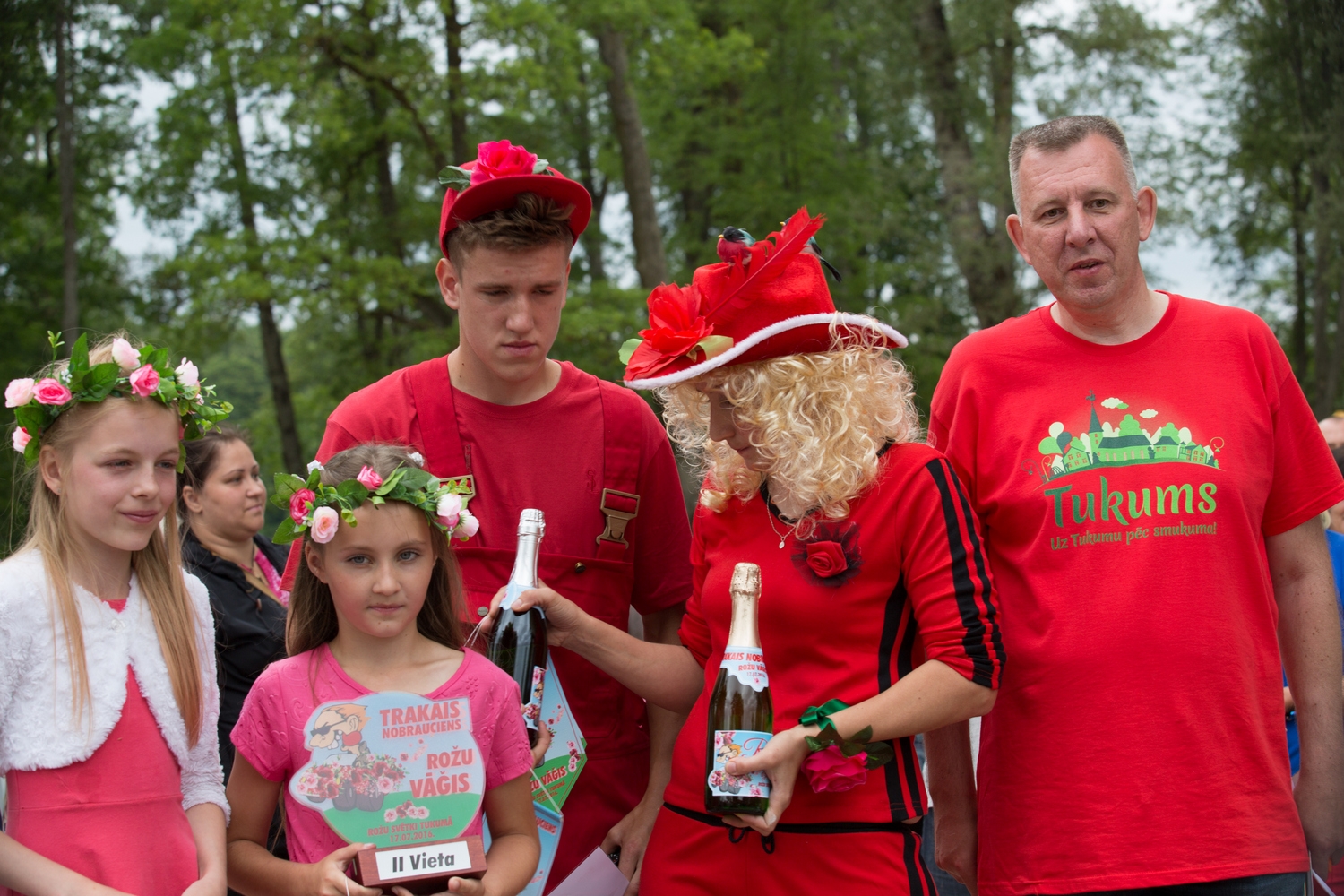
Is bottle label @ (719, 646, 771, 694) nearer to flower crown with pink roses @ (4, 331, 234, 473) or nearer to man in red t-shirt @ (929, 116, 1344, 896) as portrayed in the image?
man in red t-shirt @ (929, 116, 1344, 896)

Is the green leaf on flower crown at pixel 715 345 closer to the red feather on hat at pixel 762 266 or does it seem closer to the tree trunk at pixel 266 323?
the red feather on hat at pixel 762 266

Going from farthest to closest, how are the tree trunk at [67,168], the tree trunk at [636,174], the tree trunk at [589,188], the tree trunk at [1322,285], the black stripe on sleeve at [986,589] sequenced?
1. the tree trunk at [589,188]
2. the tree trunk at [67,168]
3. the tree trunk at [1322,285]
4. the tree trunk at [636,174]
5. the black stripe on sleeve at [986,589]

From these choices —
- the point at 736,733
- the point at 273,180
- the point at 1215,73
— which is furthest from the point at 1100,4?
the point at 736,733

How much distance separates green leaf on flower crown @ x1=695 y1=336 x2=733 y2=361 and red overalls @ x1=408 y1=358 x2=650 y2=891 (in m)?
0.64

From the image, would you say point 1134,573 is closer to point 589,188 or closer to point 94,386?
point 94,386

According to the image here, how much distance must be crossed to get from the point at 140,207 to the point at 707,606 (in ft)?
66.2

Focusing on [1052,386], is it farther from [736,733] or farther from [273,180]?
[273,180]

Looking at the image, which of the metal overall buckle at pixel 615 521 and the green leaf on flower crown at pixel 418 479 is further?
the metal overall buckle at pixel 615 521

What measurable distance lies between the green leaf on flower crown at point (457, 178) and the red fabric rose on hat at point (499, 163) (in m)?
0.03

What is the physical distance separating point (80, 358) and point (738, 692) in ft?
5.50

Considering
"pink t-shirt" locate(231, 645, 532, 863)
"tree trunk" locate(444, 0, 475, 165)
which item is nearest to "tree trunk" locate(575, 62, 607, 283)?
"tree trunk" locate(444, 0, 475, 165)

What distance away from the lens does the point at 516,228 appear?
10.2 feet

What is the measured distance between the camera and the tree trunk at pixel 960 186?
53.6 feet

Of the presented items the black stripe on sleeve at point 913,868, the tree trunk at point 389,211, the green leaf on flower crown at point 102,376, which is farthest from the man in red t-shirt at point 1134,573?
the tree trunk at point 389,211
